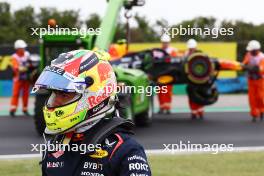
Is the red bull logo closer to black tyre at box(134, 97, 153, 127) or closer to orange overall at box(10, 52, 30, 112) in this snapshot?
black tyre at box(134, 97, 153, 127)

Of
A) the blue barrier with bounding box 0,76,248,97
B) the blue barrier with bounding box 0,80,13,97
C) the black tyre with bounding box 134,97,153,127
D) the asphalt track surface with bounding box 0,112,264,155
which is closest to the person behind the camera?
the asphalt track surface with bounding box 0,112,264,155

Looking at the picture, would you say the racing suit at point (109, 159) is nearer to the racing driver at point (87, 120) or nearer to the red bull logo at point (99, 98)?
the racing driver at point (87, 120)

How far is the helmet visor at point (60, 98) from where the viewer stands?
3.03 m

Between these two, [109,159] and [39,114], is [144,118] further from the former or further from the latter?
[109,159]

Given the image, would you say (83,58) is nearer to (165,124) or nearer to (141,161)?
(141,161)

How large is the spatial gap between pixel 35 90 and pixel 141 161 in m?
0.57

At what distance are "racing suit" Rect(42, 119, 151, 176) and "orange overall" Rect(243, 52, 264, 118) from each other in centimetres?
1183

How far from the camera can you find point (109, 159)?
2.95 metres

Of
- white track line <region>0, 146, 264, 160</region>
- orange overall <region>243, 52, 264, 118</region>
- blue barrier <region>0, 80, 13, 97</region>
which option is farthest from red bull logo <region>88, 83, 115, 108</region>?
blue barrier <region>0, 80, 13, 97</region>

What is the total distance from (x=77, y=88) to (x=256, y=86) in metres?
12.1

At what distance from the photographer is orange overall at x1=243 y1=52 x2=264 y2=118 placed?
14574 mm

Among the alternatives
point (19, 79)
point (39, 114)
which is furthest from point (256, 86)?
point (19, 79)

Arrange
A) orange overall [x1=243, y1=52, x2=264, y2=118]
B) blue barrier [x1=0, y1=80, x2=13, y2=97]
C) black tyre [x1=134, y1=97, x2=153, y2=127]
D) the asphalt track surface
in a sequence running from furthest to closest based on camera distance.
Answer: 1. blue barrier [x1=0, y1=80, x2=13, y2=97]
2. orange overall [x1=243, y1=52, x2=264, y2=118]
3. black tyre [x1=134, y1=97, x2=153, y2=127]
4. the asphalt track surface

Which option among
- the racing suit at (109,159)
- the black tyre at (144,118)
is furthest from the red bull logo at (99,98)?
the black tyre at (144,118)
